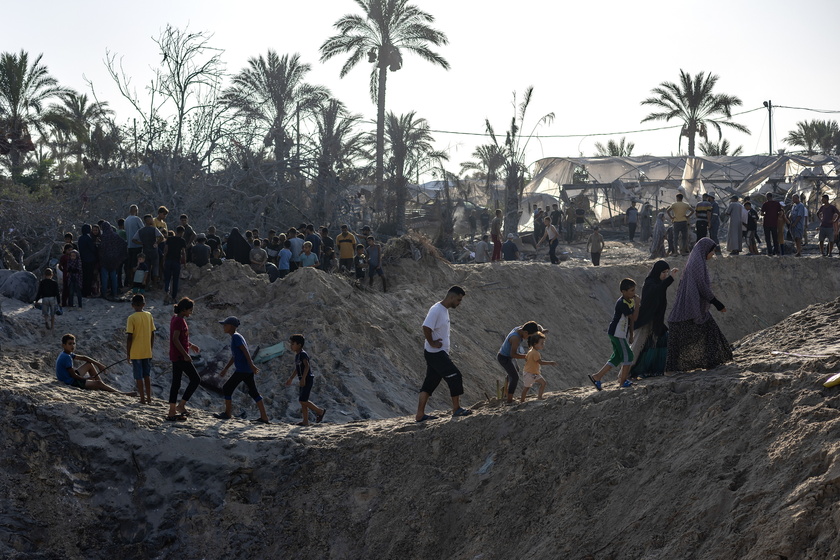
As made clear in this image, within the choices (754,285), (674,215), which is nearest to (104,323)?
(674,215)

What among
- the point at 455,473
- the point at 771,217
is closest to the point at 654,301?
the point at 455,473

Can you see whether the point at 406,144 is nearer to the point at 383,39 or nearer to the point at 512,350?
the point at 383,39

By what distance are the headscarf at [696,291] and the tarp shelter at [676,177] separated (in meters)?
22.7

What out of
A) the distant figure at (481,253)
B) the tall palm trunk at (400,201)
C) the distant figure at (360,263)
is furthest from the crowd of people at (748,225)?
the tall palm trunk at (400,201)

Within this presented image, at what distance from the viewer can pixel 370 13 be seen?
98.9 feet

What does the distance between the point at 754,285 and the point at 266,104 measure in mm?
17930

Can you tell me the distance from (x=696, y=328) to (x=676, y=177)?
27.5 m

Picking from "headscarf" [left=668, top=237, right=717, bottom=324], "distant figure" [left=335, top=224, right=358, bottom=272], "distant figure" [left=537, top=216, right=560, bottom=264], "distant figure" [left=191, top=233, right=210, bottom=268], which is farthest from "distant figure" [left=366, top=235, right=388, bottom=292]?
"headscarf" [left=668, top=237, right=717, bottom=324]

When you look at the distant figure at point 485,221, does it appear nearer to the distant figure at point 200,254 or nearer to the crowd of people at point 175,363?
the distant figure at point 200,254

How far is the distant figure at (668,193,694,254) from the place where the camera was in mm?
22016

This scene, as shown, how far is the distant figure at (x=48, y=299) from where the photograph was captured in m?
13.5

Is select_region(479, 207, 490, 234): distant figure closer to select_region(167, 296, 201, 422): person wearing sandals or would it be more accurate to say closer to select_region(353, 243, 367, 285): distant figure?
select_region(353, 243, 367, 285): distant figure

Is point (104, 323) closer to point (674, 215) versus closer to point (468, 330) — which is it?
point (468, 330)

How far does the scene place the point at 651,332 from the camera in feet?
30.8
